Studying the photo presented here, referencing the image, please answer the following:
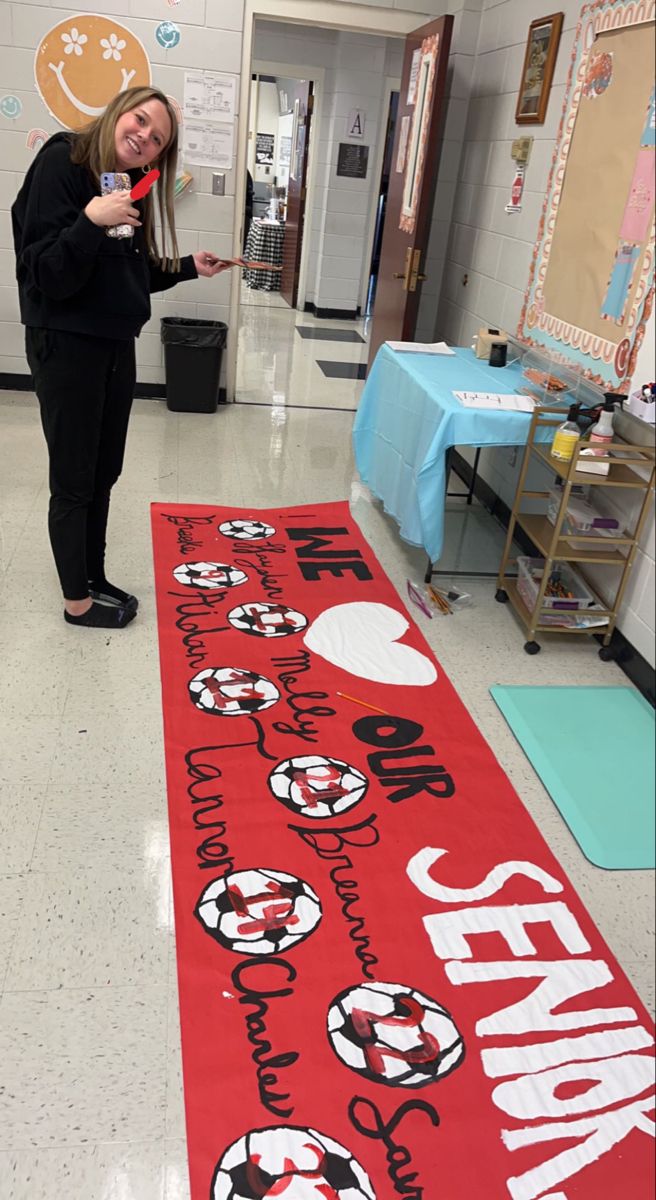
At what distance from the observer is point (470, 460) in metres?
4.18

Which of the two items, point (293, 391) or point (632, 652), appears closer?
point (632, 652)

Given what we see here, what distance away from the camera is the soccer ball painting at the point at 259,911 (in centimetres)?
158

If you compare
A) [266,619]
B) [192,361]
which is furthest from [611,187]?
[192,361]

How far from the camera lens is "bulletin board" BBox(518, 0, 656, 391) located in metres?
0.46

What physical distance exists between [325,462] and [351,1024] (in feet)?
9.94

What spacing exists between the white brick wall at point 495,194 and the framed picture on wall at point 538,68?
0.04 meters

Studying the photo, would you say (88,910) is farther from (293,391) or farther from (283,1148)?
(293,391)

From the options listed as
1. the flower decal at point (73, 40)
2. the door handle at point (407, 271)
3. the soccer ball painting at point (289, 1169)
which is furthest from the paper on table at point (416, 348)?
the soccer ball painting at point (289, 1169)

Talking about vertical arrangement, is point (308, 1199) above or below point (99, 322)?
below

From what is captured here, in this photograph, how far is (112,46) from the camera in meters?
4.04

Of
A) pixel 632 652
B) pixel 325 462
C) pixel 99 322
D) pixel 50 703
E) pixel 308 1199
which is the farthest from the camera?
pixel 325 462

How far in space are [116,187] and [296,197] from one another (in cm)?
686

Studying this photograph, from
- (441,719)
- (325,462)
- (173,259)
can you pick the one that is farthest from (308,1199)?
(325,462)

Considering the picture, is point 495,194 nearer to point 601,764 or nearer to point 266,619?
point 266,619
